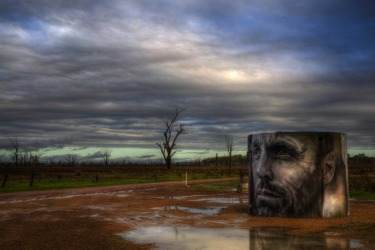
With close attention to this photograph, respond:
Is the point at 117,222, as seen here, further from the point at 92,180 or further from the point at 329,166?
the point at 92,180

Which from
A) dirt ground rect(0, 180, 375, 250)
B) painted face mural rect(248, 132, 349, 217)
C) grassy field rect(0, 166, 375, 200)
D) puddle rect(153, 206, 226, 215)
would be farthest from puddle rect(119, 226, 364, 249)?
grassy field rect(0, 166, 375, 200)

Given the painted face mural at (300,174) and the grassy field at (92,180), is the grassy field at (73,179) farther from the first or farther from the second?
the painted face mural at (300,174)

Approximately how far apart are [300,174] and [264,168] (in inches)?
54.5

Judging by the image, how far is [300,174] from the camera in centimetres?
1662

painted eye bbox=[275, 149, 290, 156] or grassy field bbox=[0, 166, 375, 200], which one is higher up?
painted eye bbox=[275, 149, 290, 156]

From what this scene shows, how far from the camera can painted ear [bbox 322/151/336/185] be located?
1691 centimetres

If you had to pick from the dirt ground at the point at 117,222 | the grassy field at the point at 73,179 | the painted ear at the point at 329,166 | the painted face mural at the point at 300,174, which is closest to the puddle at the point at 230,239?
the dirt ground at the point at 117,222

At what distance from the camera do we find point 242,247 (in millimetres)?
10922

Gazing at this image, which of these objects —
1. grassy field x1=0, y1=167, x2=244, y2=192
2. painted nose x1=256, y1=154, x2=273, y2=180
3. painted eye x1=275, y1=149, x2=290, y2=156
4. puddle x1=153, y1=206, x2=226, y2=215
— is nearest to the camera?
painted eye x1=275, y1=149, x2=290, y2=156

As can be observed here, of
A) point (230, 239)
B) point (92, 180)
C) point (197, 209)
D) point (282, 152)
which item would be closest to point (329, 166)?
point (282, 152)

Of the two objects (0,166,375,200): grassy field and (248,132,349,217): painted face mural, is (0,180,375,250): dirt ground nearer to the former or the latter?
(248,132,349,217): painted face mural

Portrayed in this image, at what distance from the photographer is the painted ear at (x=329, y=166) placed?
16.9m

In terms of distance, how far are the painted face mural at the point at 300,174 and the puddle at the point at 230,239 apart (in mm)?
3132

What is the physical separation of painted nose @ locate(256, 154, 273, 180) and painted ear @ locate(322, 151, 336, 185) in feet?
6.81
